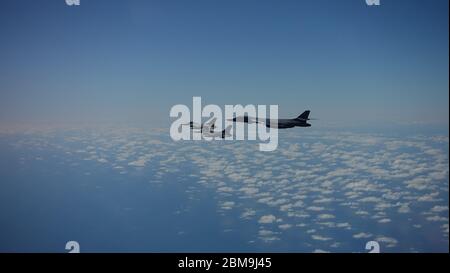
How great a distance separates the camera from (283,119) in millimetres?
6648

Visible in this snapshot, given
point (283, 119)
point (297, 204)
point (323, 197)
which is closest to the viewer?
point (283, 119)

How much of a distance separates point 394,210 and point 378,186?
1.03m

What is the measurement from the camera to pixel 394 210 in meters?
7.26
